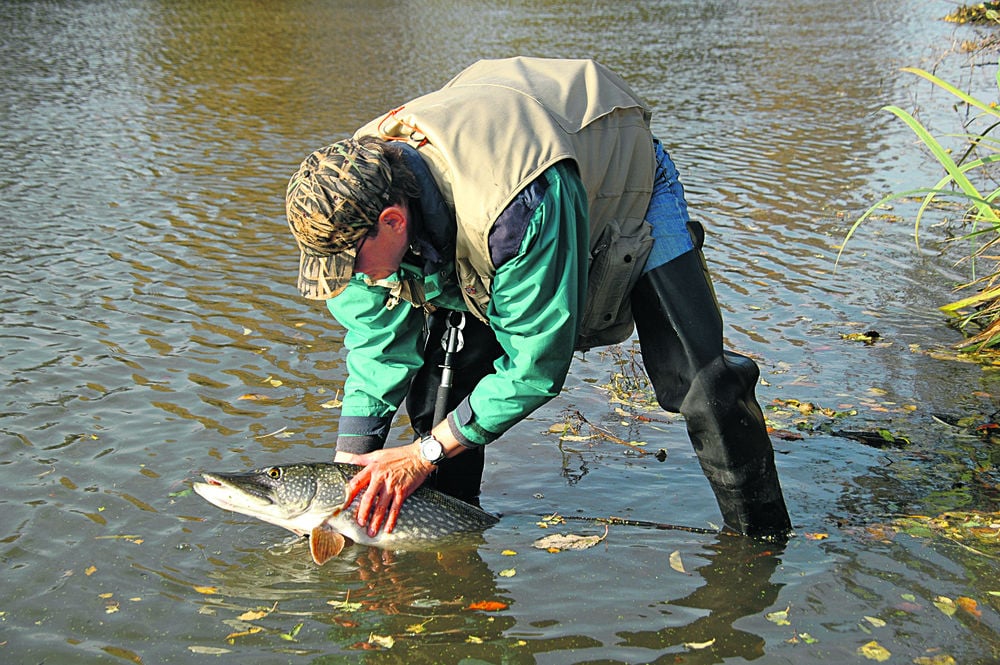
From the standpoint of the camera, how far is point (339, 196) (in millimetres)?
3223

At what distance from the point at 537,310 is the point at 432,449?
31.2 inches

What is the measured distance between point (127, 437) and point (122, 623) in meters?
1.93

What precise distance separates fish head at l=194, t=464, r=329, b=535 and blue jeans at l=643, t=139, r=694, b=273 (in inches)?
67.6

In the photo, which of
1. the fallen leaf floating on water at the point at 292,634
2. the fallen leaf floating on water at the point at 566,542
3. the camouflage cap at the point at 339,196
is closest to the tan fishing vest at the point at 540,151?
the camouflage cap at the point at 339,196

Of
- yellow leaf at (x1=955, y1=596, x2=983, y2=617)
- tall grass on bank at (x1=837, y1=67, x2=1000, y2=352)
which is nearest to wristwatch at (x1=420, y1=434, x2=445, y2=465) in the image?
yellow leaf at (x1=955, y1=596, x2=983, y2=617)

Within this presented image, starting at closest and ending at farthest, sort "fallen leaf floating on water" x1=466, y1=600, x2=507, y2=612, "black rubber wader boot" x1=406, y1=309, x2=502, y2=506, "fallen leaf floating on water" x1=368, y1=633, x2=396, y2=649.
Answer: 1. "fallen leaf floating on water" x1=368, y1=633, x2=396, y2=649
2. "fallen leaf floating on water" x1=466, y1=600, x2=507, y2=612
3. "black rubber wader boot" x1=406, y1=309, x2=502, y2=506

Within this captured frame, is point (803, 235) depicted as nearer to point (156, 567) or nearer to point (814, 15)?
point (156, 567)

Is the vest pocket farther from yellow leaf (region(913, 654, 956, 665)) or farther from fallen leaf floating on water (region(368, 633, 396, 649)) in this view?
yellow leaf (region(913, 654, 956, 665))

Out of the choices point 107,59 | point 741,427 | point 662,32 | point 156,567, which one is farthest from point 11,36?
point 741,427

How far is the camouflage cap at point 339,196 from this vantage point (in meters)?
3.24

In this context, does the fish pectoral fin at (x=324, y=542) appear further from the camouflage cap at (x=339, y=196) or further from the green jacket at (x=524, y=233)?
the camouflage cap at (x=339, y=196)

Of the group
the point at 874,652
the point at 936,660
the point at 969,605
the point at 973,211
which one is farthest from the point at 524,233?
the point at 973,211

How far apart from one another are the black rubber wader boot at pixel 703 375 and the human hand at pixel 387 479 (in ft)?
3.45

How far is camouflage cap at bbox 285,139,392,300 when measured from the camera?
3236mm
